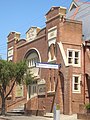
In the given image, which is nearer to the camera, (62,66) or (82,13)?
(62,66)

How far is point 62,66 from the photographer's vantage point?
3725cm

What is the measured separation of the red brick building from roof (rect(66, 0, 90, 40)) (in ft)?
6.89

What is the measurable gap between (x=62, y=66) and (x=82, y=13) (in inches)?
457

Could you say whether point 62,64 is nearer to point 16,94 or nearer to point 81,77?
point 81,77

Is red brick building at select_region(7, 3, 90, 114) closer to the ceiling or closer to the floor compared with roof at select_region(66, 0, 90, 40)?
closer to the floor

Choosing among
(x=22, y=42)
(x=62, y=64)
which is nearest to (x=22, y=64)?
(x=62, y=64)

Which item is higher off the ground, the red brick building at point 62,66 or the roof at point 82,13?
the roof at point 82,13

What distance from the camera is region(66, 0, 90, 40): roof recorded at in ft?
135

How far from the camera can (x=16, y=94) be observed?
50094mm

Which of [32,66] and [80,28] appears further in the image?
[32,66]

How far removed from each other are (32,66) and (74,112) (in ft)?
40.1

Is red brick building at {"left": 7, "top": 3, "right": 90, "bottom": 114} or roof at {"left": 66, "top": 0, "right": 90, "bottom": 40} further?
roof at {"left": 66, "top": 0, "right": 90, "bottom": 40}

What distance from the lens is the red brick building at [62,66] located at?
120 feet

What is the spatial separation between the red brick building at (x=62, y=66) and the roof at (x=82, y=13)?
2100mm
